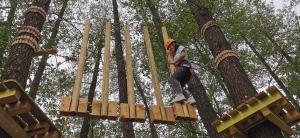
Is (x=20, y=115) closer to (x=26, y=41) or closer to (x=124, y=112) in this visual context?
(x=124, y=112)

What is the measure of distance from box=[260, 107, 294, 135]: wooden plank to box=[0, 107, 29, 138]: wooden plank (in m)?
3.48

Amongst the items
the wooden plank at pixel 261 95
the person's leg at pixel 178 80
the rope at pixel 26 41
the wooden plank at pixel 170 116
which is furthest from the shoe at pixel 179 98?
the rope at pixel 26 41

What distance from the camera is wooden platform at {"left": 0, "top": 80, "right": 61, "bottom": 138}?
5.34 meters

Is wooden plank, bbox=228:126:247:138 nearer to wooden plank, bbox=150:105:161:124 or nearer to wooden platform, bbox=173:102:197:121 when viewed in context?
wooden platform, bbox=173:102:197:121

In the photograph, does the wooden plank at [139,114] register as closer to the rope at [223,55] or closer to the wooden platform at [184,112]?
the wooden platform at [184,112]

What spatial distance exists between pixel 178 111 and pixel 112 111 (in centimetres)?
109

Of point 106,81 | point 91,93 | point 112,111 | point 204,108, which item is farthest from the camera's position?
point 91,93

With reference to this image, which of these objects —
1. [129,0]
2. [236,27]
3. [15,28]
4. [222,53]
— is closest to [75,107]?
[222,53]

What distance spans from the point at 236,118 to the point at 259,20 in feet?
52.7

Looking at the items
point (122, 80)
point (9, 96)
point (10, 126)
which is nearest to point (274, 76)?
point (122, 80)

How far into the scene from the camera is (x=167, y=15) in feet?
53.6

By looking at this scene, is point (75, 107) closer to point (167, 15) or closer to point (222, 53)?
point (222, 53)

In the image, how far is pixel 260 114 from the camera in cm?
586

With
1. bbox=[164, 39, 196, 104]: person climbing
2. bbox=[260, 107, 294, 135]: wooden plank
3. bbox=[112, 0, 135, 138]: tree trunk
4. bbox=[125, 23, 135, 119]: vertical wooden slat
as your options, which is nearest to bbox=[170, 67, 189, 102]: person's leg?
bbox=[164, 39, 196, 104]: person climbing
